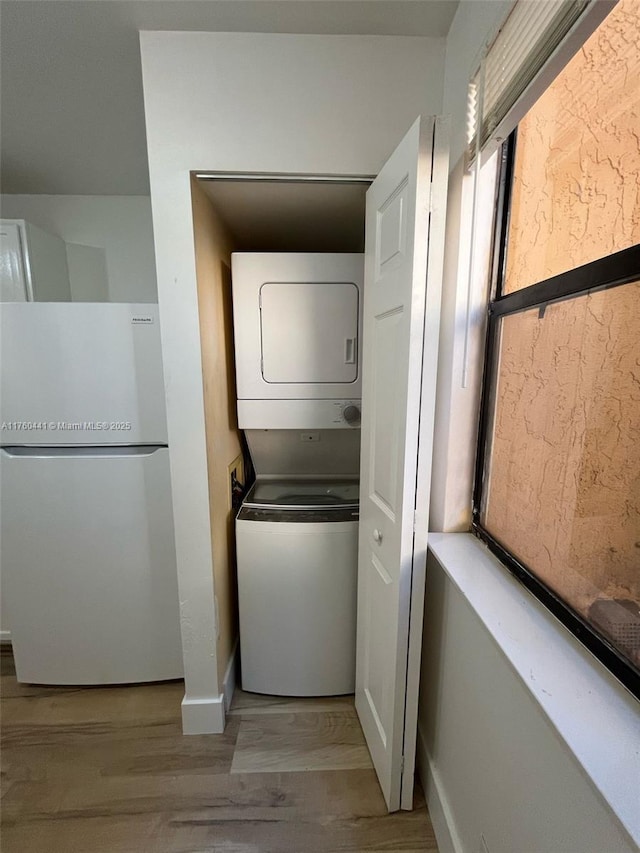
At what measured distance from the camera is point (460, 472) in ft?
3.97

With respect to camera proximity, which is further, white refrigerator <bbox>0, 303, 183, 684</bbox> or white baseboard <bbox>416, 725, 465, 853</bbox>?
white refrigerator <bbox>0, 303, 183, 684</bbox>

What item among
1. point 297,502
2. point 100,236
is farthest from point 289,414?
point 100,236

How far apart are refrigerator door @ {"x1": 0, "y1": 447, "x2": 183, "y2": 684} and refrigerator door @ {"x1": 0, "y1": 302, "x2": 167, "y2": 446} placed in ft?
0.31

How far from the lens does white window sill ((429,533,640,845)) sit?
525 millimetres

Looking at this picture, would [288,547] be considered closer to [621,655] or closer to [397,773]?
[397,773]

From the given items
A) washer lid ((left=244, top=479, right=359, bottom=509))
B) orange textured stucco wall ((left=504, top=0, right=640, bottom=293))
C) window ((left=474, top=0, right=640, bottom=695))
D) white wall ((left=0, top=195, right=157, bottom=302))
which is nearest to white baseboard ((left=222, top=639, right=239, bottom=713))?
washer lid ((left=244, top=479, right=359, bottom=509))

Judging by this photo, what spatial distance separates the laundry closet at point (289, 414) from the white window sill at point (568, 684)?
2.25 ft

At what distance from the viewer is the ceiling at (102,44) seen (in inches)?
42.0

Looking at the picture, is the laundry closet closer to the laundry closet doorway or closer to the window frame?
the laundry closet doorway

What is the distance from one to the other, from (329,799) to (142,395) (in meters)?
1.64

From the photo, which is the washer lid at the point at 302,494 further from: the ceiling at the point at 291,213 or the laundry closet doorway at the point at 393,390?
the ceiling at the point at 291,213

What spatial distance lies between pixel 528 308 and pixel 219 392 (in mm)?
1145

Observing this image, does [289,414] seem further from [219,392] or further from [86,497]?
[86,497]

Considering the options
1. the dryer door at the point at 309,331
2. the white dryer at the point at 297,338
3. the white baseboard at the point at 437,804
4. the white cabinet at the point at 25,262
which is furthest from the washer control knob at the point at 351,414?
the white cabinet at the point at 25,262
